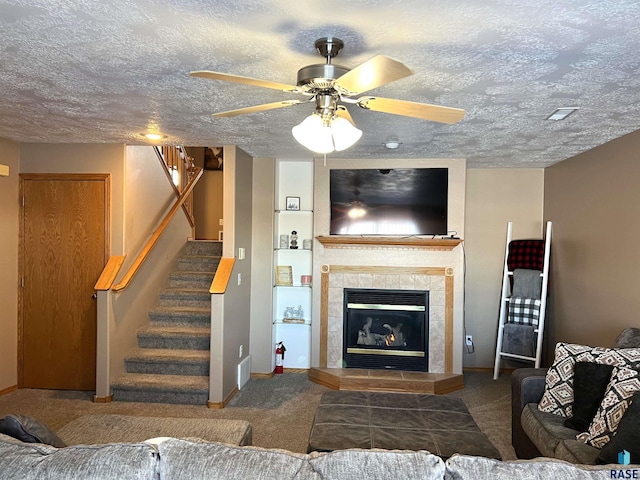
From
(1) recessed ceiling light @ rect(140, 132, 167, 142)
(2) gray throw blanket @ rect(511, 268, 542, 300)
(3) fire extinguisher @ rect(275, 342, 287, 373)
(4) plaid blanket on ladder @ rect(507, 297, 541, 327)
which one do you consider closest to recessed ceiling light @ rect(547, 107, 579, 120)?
(2) gray throw blanket @ rect(511, 268, 542, 300)

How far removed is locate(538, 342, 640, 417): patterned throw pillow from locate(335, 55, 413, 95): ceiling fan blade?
6.95ft

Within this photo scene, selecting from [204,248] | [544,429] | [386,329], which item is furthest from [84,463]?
[204,248]

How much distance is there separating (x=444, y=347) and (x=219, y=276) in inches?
97.0

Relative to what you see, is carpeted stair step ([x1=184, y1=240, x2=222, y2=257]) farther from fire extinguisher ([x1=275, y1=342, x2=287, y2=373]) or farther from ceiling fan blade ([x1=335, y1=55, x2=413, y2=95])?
ceiling fan blade ([x1=335, y1=55, x2=413, y2=95])

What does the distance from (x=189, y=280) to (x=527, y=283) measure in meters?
3.82

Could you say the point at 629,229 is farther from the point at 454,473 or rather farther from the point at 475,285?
the point at 454,473

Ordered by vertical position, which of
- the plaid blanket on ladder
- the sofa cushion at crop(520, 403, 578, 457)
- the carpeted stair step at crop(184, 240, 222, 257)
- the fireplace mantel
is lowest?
the sofa cushion at crop(520, 403, 578, 457)

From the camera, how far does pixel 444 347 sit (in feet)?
15.3

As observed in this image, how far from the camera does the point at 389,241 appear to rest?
462 cm

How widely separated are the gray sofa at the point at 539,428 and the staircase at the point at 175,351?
2.56m

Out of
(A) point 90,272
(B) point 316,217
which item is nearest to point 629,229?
(B) point 316,217

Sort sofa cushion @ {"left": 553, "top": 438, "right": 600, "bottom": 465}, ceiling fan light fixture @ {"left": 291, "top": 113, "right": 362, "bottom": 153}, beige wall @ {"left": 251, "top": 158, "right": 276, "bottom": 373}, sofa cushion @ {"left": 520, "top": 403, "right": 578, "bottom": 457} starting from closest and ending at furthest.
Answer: ceiling fan light fixture @ {"left": 291, "top": 113, "right": 362, "bottom": 153}, sofa cushion @ {"left": 553, "top": 438, "right": 600, "bottom": 465}, sofa cushion @ {"left": 520, "top": 403, "right": 578, "bottom": 457}, beige wall @ {"left": 251, "top": 158, "right": 276, "bottom": 373}

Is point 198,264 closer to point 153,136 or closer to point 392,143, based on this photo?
point 153,136

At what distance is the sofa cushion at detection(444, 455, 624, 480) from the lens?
118cm
